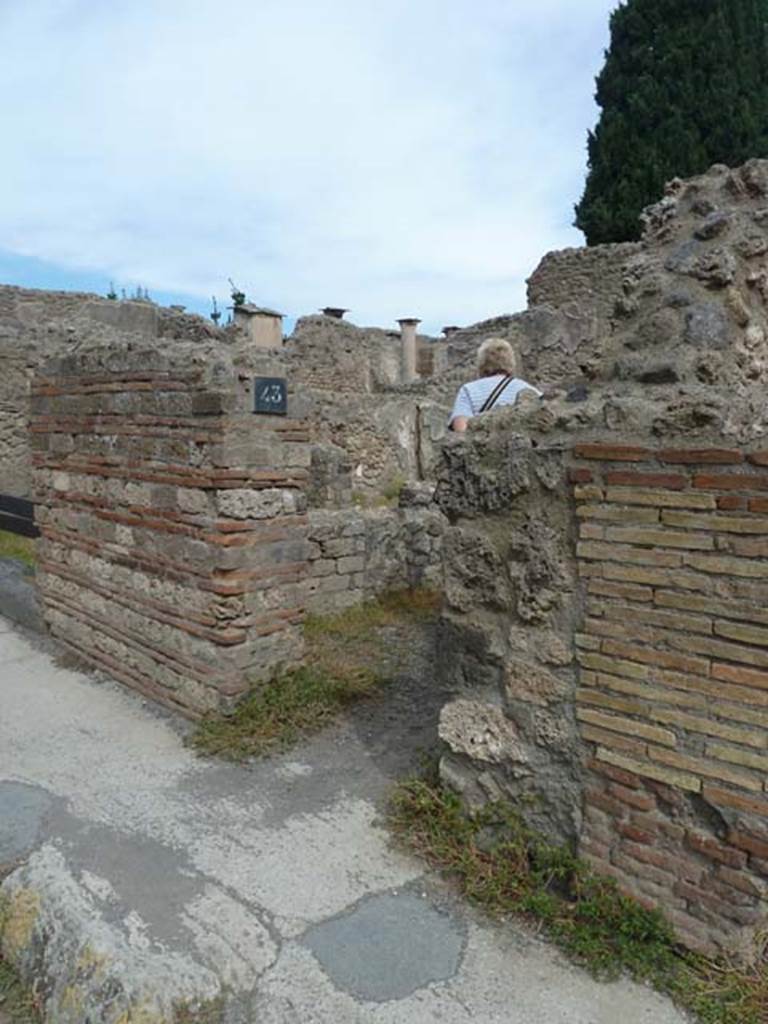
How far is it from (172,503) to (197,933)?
2408 mm

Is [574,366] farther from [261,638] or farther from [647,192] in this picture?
[261,638]

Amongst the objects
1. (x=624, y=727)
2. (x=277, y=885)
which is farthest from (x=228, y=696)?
(x=624, y=727)

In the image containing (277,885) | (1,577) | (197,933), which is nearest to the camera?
(197,933)

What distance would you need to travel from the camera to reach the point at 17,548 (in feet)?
27.4

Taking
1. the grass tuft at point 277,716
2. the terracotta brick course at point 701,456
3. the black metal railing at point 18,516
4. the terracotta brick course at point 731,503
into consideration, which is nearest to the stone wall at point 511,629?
the terracotta brick course at point 701,456

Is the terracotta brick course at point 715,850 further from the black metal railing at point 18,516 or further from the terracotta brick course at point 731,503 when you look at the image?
the black metal railing at point 18,516

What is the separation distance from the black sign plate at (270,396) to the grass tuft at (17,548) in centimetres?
423

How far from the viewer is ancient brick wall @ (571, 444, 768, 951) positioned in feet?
7.48

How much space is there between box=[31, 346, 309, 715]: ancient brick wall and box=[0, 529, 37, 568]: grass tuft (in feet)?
9.31

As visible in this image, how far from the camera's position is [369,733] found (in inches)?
167

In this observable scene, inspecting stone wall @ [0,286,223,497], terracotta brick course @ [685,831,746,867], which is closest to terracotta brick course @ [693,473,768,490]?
terracotta brick course @ [685,831,746,867]

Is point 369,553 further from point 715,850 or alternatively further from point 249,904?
point 715,850

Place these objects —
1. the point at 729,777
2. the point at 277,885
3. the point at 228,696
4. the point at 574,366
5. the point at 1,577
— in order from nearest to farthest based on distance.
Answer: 1. the point at 729,777
2. the point at 277,885
3. the point at 228,696
4. the point at 1,577
5. the point at 574,366

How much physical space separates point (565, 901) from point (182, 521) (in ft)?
8.94
